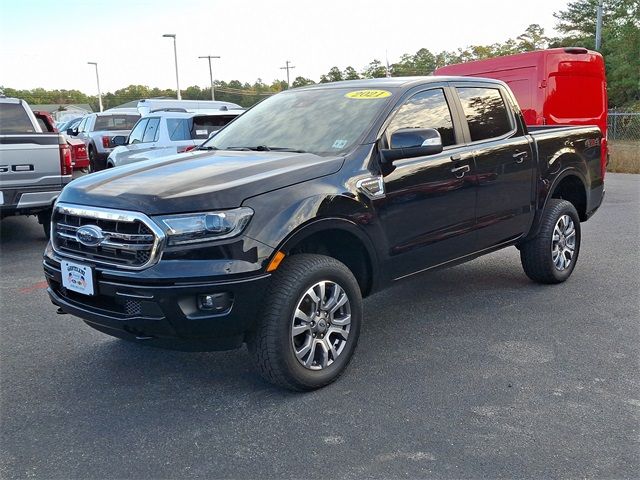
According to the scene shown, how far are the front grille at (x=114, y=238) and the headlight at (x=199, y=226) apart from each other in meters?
0.07

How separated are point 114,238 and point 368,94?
6.81 ft

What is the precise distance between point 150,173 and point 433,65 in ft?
200

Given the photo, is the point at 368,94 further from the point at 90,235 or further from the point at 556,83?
the point at 556,83

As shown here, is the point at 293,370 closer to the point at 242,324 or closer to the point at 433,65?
the point at 242,324

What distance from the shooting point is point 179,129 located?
1088cm

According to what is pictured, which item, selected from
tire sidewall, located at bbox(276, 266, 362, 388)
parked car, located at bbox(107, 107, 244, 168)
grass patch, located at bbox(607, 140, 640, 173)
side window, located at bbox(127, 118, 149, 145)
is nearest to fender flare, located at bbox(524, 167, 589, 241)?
tire sidewall, located at bbox(276, 266, 362, 388)

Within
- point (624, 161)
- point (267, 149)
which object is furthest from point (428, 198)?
point (624, 161)

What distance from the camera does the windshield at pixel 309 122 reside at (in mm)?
4133

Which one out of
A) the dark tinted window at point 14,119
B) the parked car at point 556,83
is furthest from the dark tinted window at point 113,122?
the parked car at point 556,83

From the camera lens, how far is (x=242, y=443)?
9.98 feet

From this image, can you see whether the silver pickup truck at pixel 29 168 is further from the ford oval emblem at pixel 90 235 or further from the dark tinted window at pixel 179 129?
the ford oval emblem at pixel 90 235

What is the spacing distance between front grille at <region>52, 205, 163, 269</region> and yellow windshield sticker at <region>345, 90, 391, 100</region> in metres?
1.93

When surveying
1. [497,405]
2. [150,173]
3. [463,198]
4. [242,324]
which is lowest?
[497,405]

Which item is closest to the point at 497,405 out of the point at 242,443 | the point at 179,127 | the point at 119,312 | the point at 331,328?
the point at 331,328
